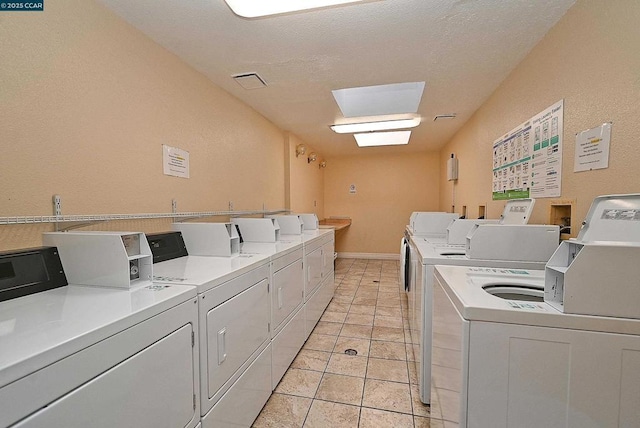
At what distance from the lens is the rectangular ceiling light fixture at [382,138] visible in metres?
4.41

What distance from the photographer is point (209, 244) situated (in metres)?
1.93

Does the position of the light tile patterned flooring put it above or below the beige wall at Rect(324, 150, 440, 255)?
below

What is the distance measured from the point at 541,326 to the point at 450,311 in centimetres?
31

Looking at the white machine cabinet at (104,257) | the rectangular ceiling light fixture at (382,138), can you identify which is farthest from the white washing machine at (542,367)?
the rectangular ceiling light fixture at (382,138)

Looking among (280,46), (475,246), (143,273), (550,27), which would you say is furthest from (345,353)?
(550,27)

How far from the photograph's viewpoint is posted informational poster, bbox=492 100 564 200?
5.65 feet

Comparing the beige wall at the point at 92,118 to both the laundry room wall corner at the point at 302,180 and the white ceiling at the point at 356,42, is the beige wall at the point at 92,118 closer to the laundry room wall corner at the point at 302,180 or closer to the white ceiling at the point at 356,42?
the white ceiling at the point at 356,42

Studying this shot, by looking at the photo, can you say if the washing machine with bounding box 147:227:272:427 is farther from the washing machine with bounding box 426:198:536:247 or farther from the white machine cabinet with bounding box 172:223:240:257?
the washing machine with bounding box 426:198:536:247

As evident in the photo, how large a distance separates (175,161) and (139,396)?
5.38 ft

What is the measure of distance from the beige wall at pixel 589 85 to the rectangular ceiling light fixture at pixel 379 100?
42.0 inches

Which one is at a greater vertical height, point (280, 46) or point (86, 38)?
point (280, 46)

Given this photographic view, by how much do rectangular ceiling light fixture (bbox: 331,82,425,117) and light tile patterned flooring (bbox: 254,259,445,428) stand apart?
7.86 feet

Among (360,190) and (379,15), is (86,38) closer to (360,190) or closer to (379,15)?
(379,15)

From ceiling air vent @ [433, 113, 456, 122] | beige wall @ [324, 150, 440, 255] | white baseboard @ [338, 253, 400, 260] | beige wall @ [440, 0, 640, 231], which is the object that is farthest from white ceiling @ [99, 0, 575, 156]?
Result: white baseboard @ [338, 253, 400, 260]
